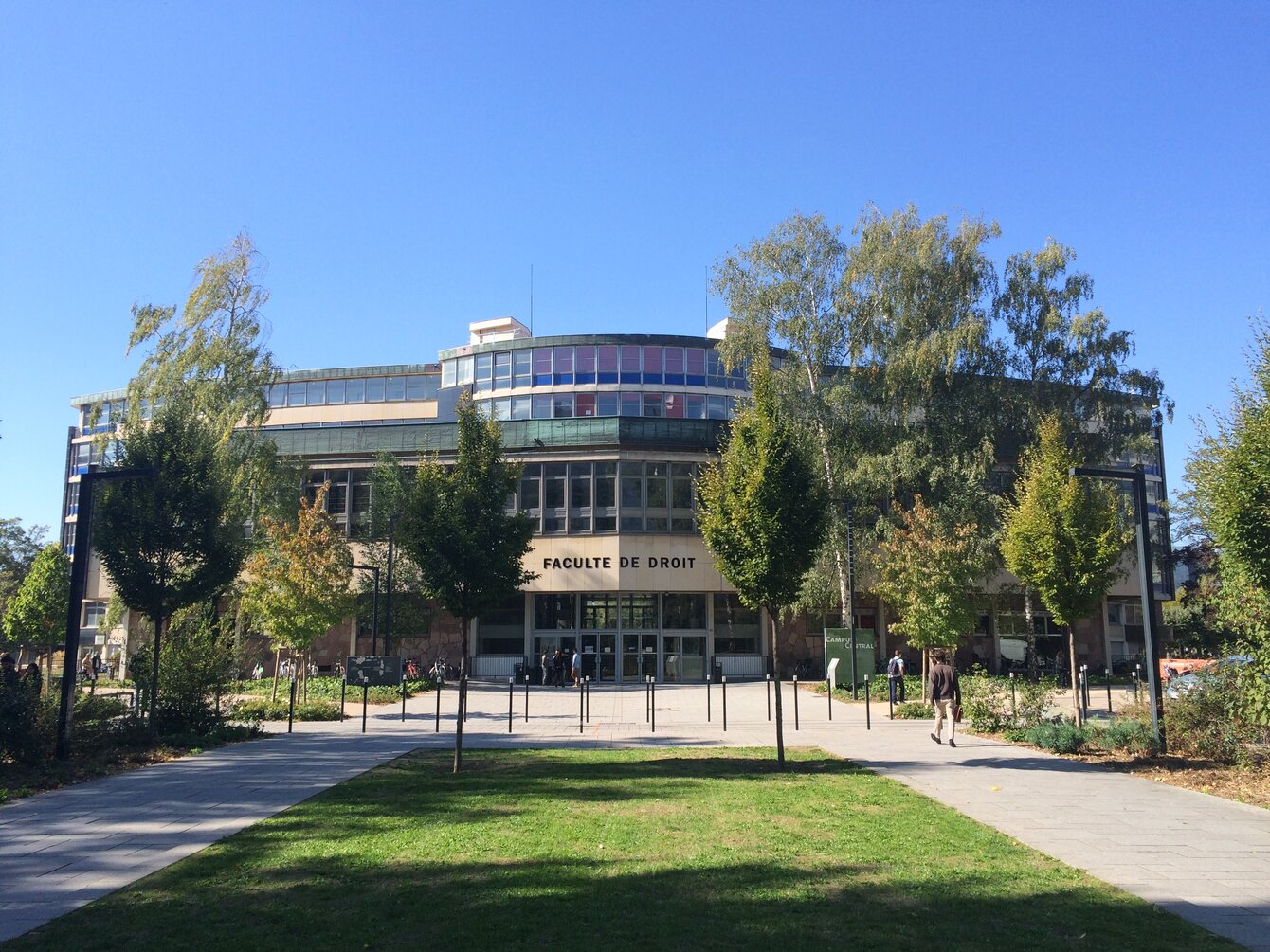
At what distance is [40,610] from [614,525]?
90.7ft

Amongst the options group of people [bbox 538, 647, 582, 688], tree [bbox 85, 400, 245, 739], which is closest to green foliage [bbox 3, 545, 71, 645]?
group of people [bbox 538, 647, 582, 688]

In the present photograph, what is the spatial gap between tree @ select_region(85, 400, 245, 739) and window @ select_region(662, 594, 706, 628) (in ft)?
76.1

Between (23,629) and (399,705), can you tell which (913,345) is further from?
(23,629)

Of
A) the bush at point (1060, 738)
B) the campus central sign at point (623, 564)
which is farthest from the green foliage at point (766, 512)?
the campus central sign at point (623, 564)

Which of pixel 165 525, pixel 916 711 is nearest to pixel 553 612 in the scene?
pixel 916 711

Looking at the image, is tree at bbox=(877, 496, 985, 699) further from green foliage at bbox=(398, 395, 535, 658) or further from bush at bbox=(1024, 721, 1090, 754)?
green foliage at bbox=(398, 395, 535, 658)

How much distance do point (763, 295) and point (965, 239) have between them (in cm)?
794

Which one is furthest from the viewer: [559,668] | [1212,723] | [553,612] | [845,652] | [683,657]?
[553,612]

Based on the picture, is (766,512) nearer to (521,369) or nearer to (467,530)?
(467,530)

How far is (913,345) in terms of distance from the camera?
3328 cm

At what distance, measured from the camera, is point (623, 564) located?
38.2m

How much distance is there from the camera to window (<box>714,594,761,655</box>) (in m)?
40.1

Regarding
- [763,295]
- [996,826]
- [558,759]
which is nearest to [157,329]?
[763,295]

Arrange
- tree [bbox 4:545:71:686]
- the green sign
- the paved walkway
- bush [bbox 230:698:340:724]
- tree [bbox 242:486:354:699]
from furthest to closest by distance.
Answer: tree [bbox 4:545:71:686]
the green sign
tree [bbox 242:486:354:699]
bush [bbox 230:698:340:724]
the paved walkway
